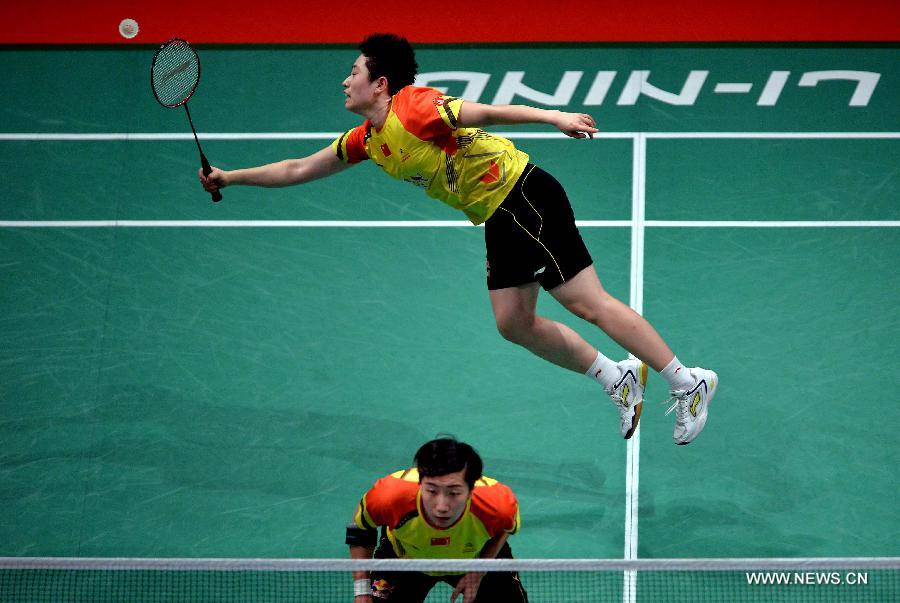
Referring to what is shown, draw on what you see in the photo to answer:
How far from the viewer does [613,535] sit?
7.06 meters

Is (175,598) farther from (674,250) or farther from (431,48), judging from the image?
(431,48)

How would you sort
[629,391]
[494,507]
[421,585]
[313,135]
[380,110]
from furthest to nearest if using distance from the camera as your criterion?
1. [313,135]
2. [629,391]
3. [380,110]
4. [421,585]
5. [494,507]

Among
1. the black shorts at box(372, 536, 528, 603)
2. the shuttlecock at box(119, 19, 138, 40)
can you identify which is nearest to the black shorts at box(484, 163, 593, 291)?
the black shorts at box(372, 536, 528, 603)

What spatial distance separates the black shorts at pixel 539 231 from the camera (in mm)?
6184

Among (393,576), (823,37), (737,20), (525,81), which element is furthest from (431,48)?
(393,576)

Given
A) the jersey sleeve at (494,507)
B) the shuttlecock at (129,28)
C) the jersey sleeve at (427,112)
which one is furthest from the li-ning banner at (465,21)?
the jersey sleeve at (494,507)

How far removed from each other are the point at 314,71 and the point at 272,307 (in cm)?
204

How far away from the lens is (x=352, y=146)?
653 cm

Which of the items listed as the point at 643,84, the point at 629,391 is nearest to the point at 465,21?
the point at 643,84

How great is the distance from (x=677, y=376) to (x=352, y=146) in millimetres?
1998

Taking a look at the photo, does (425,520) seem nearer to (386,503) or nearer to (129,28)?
(386,503)

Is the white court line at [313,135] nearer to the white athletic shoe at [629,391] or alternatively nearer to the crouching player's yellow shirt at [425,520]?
the white athletic shoe at [629,391]

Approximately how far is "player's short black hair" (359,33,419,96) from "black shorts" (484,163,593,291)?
0.76 metres

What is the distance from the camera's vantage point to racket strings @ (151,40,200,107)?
6.93 m
